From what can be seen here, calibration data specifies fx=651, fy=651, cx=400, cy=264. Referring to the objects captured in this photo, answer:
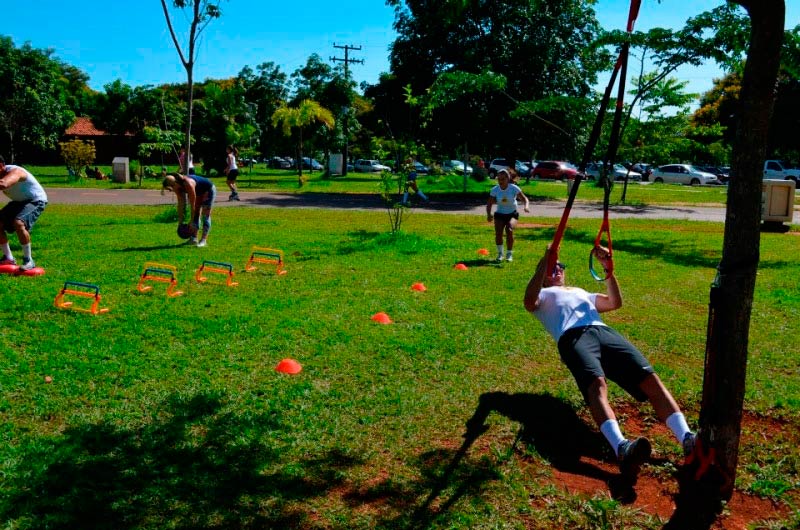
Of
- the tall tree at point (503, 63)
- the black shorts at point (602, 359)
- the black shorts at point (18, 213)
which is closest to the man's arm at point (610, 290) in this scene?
the black shorts at point (602, 359)

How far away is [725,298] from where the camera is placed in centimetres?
368

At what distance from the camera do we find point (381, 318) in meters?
7.45

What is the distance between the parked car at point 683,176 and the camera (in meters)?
44.9

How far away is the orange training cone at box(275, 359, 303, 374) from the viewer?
571cm

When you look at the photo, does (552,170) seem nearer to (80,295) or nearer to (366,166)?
(366,166)

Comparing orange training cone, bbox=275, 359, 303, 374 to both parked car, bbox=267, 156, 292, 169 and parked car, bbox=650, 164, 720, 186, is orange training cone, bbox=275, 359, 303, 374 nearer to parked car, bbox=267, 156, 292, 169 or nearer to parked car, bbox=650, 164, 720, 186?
parked car, bbox=650, 164, 720, 186

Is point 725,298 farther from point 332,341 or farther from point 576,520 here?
point 332,341

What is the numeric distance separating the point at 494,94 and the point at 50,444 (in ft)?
80.4

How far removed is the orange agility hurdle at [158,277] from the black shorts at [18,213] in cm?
223

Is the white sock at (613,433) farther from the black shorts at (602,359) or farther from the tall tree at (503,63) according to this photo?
the tall tree at (503,63)

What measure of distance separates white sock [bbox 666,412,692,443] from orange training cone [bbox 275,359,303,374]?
10.0 feet

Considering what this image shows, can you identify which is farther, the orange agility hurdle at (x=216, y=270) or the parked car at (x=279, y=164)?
the parked car at (x=279, y=164)

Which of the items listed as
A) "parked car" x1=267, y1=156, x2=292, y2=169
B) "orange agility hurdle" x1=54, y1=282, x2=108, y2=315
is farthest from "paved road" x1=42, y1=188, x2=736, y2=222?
"parked car" x1=267, y1=156, x2=292, y2=169

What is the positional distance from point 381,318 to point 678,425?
389 cm
